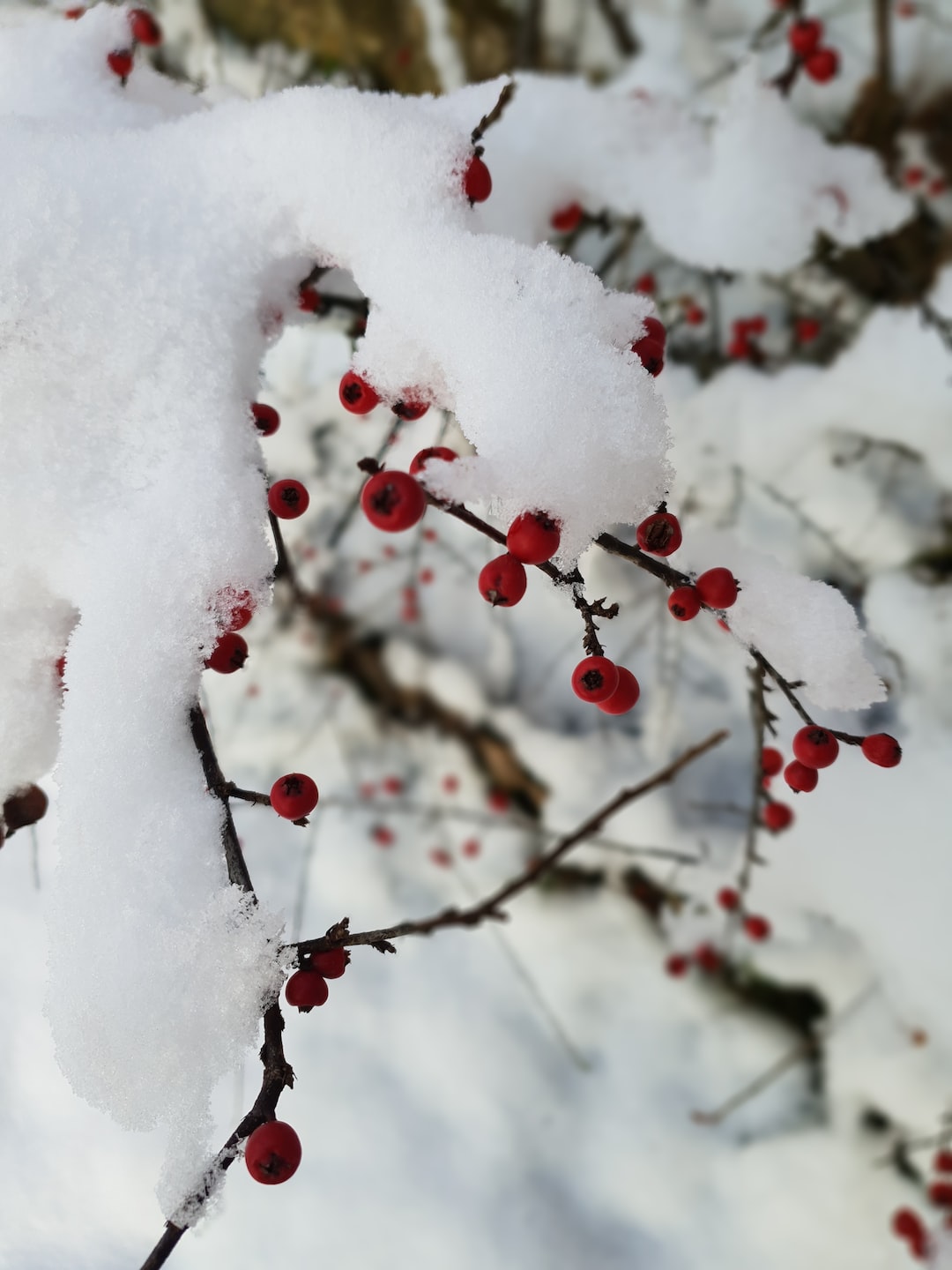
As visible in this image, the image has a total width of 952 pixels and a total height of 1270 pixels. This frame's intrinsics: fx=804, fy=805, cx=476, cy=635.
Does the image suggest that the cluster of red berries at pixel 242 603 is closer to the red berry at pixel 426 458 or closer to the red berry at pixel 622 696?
the red berry at pixel 426 458

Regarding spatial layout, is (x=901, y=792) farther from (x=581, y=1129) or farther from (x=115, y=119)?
(x=115, y=119)

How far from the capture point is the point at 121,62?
1176 mm

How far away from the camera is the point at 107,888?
2.50 feet

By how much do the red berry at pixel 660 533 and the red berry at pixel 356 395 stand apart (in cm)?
33

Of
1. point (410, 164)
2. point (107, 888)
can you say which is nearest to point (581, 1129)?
point (107, 888)

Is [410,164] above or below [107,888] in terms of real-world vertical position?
above

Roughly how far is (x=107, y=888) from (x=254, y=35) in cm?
290

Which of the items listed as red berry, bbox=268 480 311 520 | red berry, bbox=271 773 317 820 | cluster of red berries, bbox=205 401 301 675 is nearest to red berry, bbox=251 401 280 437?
cluster of red berries, bbox=205 401 301 675

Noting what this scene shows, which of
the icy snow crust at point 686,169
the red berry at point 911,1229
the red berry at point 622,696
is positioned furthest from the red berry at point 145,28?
the red berry at point 911,1229

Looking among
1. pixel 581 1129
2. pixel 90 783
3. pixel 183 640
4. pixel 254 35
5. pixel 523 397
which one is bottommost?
pixel 581 1129

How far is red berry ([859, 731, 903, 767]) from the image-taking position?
1.06m

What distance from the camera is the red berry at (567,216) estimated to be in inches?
59.0

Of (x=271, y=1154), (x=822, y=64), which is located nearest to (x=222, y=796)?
(x=271, y=1154)

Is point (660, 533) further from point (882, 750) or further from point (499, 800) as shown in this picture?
point (499, 800)
